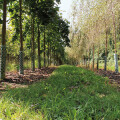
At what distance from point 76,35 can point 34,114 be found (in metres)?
15.3

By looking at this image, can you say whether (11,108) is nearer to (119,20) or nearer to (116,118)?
(116,118)

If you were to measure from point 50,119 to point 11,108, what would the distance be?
36.9 inches

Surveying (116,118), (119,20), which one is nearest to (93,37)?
(119,20)

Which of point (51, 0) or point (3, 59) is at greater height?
point (51, 0)

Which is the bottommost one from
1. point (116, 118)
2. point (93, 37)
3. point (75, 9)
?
point (116, 118)

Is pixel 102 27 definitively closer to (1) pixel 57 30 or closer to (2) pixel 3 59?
(1) pixel 57 30

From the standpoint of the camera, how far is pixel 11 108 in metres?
2.18

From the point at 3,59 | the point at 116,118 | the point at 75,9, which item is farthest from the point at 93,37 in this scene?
the point at 116,118

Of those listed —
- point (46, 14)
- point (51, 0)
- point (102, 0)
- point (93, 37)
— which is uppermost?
point (51, 0)

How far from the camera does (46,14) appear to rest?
6.90 meters

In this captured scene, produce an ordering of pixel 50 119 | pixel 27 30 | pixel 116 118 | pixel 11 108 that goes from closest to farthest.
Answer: pixel 50 119 → pixel 116 118 → pixel 11 108 → pixel 27 30

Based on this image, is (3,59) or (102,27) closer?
(3,59)

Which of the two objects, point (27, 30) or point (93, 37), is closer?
point (93, 37)

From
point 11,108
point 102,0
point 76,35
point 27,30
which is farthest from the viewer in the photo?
point 76,35
